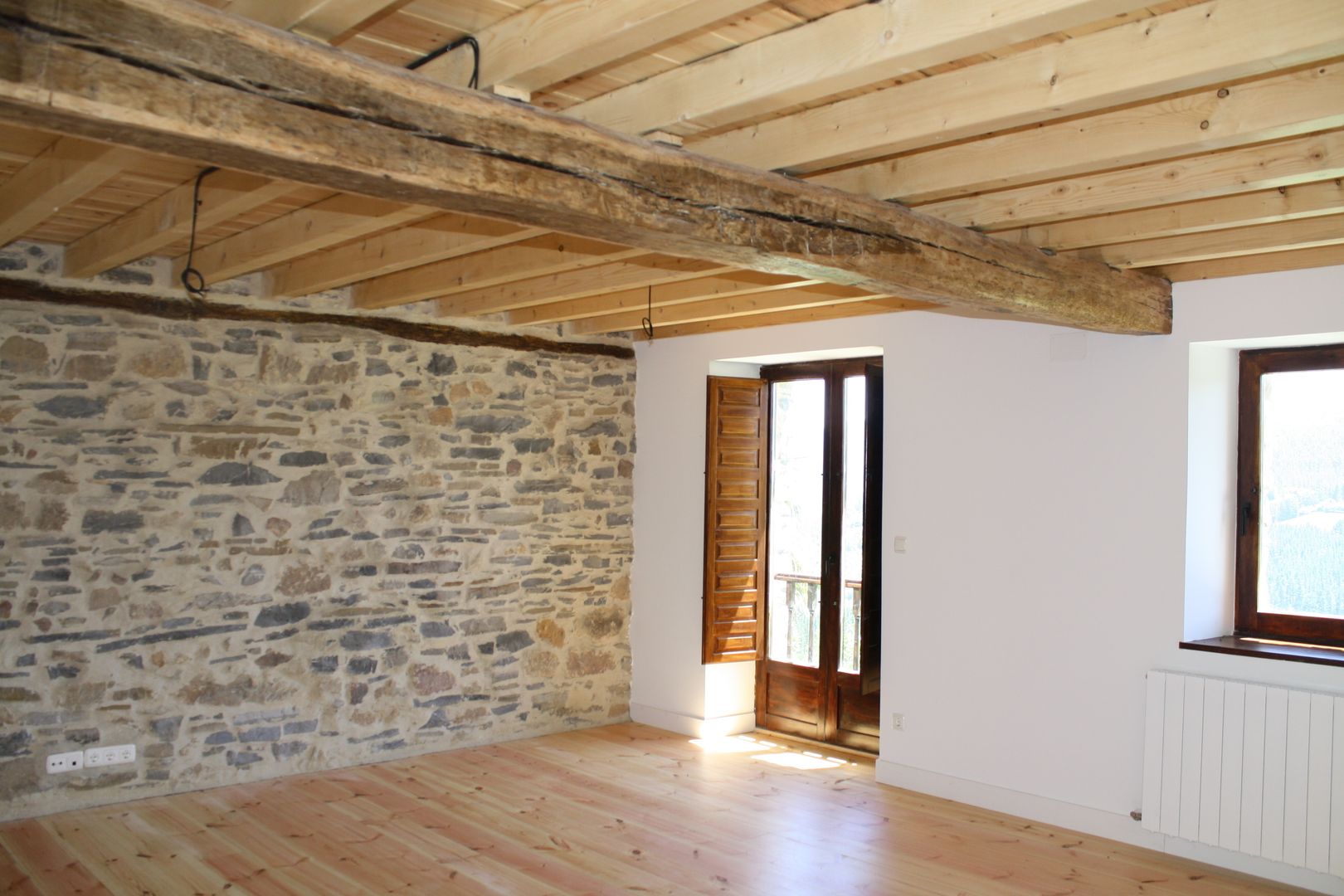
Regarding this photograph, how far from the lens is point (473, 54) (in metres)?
2.57

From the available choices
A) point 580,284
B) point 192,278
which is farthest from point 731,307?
point 192,278

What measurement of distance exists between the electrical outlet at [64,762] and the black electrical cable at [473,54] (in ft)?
13.0

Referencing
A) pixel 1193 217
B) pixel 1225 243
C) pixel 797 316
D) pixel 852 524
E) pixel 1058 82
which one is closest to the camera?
pixel 1058 82

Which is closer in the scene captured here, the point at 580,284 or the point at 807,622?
the point at 580,284

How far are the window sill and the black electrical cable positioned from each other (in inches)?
152

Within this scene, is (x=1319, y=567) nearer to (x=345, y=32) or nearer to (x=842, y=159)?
(x=842, y=159)

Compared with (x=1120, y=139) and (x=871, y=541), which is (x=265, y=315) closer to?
(x=871, y=541)

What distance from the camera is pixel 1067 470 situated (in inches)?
198

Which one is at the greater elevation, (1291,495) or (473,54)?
(473,54)

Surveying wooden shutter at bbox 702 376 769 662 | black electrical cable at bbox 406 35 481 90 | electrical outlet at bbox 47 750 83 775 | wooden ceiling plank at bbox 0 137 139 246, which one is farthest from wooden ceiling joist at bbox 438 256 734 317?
electrical outlet at bbox 47 750 83 775

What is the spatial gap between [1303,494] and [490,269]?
3.85 m

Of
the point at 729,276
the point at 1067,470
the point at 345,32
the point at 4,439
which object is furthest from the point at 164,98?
the point at 1067,470

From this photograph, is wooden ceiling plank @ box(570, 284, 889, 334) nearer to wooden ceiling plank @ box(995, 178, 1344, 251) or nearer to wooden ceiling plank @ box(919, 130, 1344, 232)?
wooden ceiling plank @ box(995, 178, 1344, 251)

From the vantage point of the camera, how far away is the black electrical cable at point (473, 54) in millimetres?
2525
